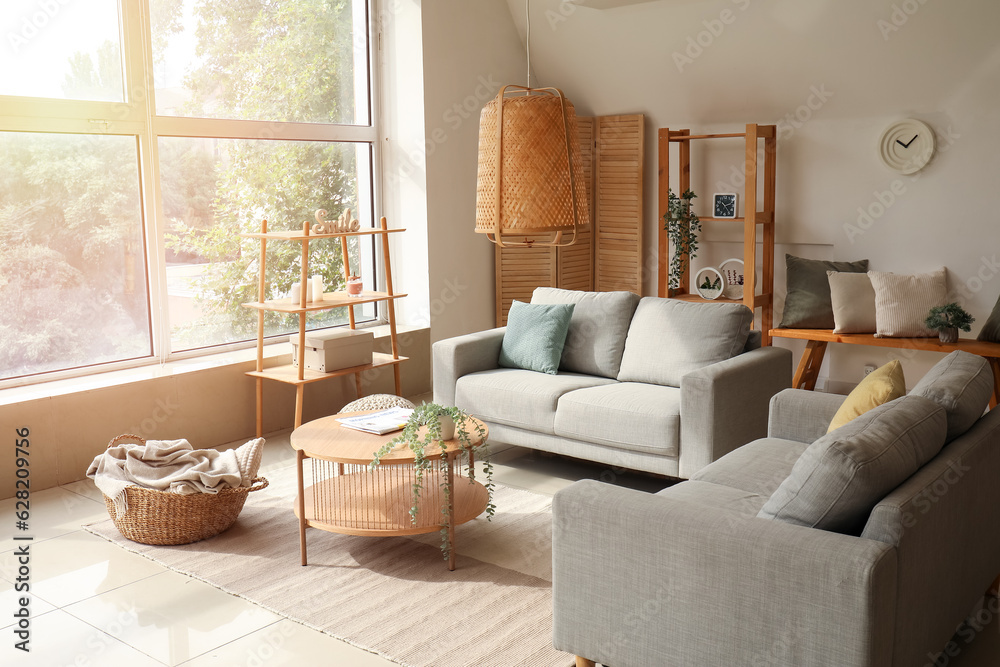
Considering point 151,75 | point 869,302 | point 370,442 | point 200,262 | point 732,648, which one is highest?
point 151,75

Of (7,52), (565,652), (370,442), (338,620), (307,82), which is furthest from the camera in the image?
(307,82)

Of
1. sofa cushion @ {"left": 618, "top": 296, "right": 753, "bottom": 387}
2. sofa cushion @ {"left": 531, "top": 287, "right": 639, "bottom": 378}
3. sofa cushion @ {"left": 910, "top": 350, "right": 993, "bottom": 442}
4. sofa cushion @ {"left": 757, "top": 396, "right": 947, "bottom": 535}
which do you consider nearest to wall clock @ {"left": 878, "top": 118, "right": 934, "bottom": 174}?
sofa cushion @ {"left": 618, "top": 296, "right": 753, "bottom": 387}

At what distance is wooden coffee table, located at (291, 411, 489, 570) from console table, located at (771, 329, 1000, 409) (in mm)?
2658

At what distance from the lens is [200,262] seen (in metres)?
4.98

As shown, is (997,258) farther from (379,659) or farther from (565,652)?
(379,659)

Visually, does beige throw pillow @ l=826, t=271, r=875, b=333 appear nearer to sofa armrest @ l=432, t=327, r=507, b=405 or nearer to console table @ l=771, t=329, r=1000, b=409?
console table @ l=771, t=329, r=1000, b=409

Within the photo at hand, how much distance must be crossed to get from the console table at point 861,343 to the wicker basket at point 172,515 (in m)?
3.47

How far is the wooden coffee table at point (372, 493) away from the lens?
10.4 ft

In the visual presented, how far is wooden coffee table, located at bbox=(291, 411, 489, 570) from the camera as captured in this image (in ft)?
10.4

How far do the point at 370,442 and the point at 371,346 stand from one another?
1822 mm

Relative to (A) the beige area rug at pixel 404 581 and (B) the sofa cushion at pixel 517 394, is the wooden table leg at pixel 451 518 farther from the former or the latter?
(B) the sofa cushion at pixel 517 394

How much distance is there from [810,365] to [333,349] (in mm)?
2957

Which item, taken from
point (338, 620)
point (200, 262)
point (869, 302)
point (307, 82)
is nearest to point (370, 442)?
point (338, 620)

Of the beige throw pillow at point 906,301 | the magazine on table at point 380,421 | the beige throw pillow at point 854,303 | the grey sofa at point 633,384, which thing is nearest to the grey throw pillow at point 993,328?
the beige throw pillow at point 906,301
